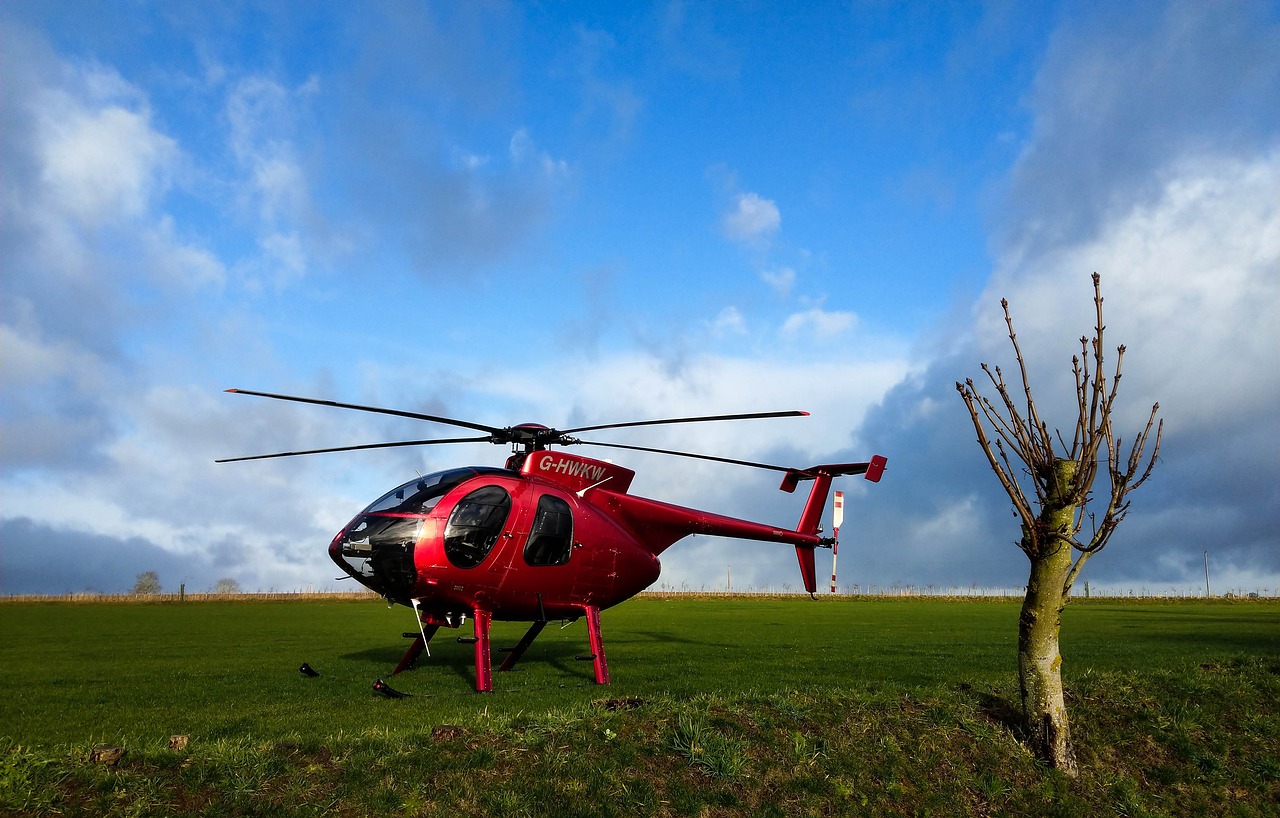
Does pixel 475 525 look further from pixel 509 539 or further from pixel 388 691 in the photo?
pixel 388 691

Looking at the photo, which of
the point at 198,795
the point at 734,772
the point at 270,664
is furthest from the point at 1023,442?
the point at 270,664

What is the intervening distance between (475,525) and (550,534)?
1518 millimetres

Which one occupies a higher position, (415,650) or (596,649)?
(596,649)

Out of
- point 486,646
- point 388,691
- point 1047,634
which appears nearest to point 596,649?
point 486,646

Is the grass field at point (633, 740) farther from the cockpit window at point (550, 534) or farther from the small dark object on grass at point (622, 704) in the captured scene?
the cockpit window at point (550, 534)

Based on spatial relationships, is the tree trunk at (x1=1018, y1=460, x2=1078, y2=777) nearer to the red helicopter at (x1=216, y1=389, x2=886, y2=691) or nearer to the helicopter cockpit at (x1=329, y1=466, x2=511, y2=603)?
the red helicopter at (x1=216, y1=389, x2=886, y2=691)

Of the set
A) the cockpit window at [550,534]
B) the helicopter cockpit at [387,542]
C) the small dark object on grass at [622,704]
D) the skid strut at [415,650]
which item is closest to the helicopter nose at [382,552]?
the helicopter cockpit at [387,542]

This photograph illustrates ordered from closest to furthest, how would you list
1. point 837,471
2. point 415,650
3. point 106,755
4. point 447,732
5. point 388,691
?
point 106,755
point 447,732
point 388,691
point 415,650
point 837,471

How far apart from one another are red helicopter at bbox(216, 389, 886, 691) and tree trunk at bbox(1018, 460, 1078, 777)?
152 inches

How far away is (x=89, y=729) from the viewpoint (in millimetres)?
11047

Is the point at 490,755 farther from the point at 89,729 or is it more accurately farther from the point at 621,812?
the point at 89,729

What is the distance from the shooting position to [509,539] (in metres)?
14.0

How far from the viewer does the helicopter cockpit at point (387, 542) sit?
13.2m

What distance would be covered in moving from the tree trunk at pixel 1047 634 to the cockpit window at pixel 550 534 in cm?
779
